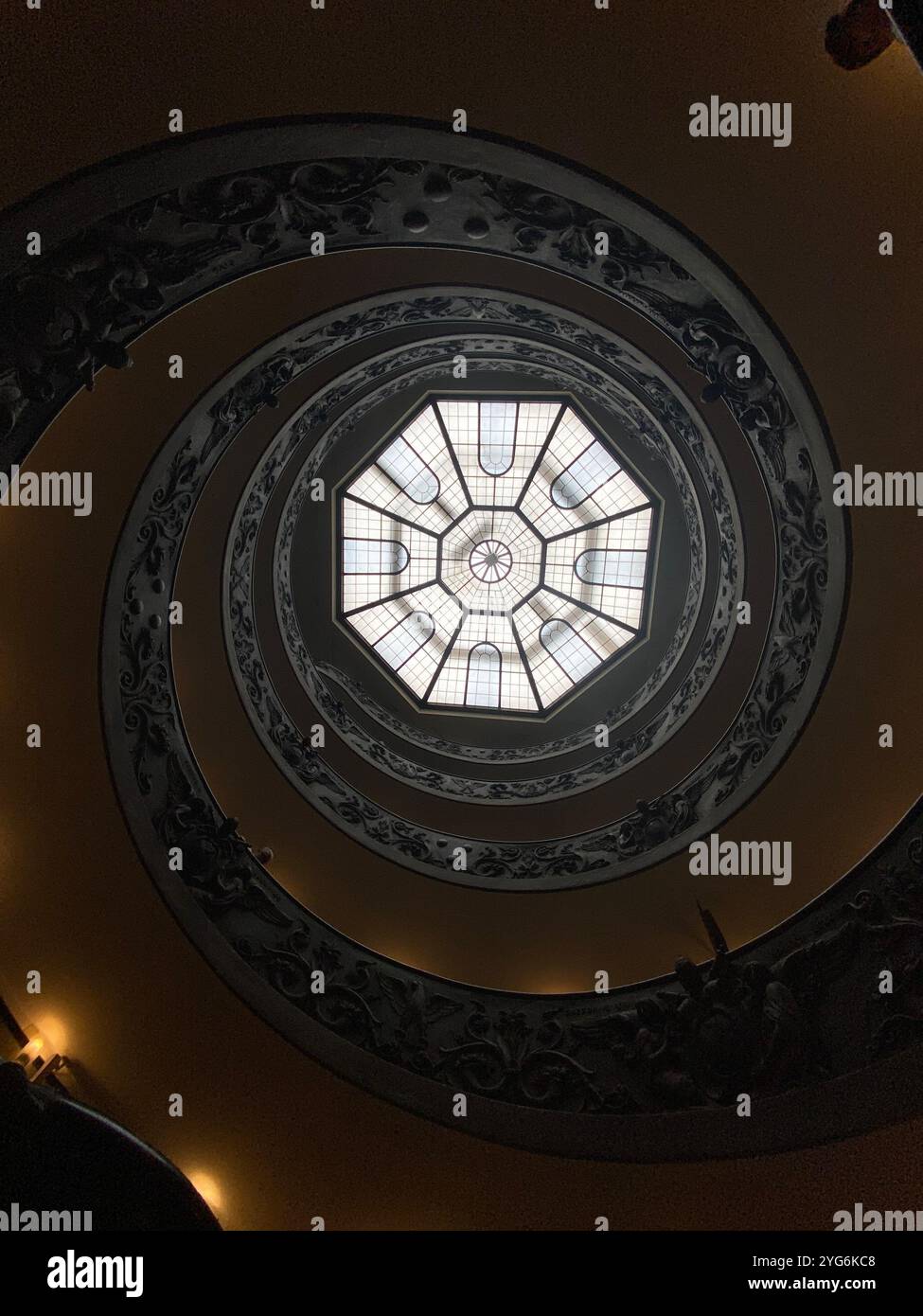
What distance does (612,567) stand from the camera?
42.4 feet

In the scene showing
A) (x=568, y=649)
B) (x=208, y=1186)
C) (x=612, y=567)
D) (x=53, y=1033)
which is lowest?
(x=208, y=1186)

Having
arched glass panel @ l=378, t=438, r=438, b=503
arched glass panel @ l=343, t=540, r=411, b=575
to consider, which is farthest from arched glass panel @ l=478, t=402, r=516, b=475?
arched glass panel @ l=343, t=540, r=411, b=575

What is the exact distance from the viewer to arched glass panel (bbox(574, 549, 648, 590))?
41.4 ft

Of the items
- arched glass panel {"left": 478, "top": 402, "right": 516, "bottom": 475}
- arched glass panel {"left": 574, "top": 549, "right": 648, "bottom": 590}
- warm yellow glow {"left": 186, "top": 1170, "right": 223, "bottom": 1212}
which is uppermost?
arched glass panel {"left": 478, "top": 402, "right": 516, "bottom": 475}

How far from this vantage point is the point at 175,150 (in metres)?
4.51

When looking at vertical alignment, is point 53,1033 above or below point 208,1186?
above

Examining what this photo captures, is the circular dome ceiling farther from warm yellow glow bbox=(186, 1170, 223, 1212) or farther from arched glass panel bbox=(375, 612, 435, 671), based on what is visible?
warm yellow glow bbox=(186, 1170, 223, 1212)

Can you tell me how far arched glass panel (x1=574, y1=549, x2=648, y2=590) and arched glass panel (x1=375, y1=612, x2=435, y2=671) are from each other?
2867 mm

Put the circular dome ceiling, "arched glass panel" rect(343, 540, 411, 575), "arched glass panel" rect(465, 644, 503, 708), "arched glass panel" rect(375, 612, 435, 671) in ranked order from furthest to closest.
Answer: "arched glass panel" rect(465, 644, 503, 708) < "arched glass panel" rect(375, 612, 435, 671) < "arched glass panel" rect(343, 540, 411, 575) < the circular dome ceiling

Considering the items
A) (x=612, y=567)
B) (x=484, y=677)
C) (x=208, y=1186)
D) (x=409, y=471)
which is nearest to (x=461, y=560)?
(x=409, y=471)

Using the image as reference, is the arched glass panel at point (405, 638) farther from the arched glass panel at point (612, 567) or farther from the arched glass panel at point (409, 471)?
the arched glass panel at point (612, 567)

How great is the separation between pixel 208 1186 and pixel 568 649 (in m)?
9.02

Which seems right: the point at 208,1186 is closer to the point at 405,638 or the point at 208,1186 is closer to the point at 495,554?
the point at 405,638
